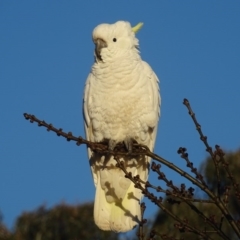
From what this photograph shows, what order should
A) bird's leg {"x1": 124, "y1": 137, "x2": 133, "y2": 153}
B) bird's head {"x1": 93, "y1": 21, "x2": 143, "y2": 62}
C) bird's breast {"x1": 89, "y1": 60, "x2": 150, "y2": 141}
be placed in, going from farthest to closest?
1. bird's head {"x1": 93, "y1": 21, "x2": 143, "y2": 62}
2. bird's breast {"x1": 89, "y1": 60, "x2": 150, "y2": 141}
3. bird's leg {"x1": 124, "y1": 137, "x2": 133, "y2": 153}

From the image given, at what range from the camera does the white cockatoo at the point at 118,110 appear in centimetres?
525

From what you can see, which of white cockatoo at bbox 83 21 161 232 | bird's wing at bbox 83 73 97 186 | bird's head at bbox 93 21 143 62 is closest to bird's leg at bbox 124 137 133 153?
white cockatoo at bbox 83 21 161 232

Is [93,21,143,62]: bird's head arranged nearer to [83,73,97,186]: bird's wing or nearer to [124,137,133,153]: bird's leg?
[83,73,97,186]: bird's wing

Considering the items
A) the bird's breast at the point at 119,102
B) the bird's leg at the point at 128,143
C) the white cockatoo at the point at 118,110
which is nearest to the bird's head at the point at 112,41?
the white cockatoo at the point at 118,110

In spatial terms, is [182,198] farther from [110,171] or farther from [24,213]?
[24,213]

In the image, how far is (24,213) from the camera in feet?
46.6

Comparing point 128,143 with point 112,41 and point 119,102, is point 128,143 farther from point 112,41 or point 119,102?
point 112,41

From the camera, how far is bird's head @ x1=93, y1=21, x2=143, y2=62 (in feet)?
17.6

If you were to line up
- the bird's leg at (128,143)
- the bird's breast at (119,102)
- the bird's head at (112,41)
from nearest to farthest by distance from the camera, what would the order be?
1. the bird's leg at (128,143)
2. the bird's breast at (119,102)
3. the bird's head at (112,41)

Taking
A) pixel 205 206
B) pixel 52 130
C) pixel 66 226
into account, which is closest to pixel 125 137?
pixel 52 130

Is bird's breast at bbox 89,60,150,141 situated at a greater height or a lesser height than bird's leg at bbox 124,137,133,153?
greater

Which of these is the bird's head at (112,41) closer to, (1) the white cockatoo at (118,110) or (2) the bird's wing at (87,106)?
(1) the white cockatoo at (118,110)

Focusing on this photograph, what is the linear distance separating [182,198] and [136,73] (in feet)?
5.03

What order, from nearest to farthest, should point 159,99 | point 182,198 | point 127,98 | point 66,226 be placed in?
1. point 182,198
2. point 127,98
3. point 159,99
4. point 66,226
